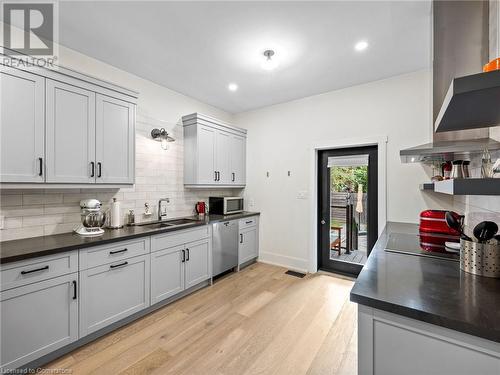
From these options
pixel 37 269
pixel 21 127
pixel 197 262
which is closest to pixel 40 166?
pixel 21 127

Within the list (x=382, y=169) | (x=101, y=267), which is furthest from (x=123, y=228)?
(x=382, y=169)

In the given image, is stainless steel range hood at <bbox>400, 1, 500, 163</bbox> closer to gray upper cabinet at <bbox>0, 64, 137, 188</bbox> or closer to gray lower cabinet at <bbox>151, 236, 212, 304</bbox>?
gray lower cabinet at <bbox>151, 236, 212, 304</bbox>

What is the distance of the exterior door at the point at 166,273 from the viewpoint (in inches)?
98.2

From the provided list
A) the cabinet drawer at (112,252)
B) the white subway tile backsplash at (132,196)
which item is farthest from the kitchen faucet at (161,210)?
the cabinet drawer at (112,252)

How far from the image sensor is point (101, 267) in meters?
2.05

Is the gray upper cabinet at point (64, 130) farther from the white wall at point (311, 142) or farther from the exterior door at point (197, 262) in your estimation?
the white wall at point (311, 142)

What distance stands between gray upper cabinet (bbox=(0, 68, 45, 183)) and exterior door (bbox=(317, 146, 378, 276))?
3.43 meters

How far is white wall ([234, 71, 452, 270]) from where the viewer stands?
9.37 ft

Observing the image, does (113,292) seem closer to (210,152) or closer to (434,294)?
(210,152)

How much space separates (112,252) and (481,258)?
8.67 feet

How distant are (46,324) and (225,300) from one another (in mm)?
1673

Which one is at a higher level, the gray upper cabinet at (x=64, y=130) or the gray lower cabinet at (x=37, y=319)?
the gray upper cabinet at (x=64, y=130)

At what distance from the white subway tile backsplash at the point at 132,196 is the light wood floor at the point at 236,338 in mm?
1175

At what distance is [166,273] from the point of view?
2.62m
